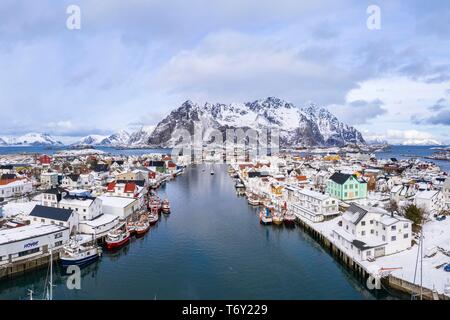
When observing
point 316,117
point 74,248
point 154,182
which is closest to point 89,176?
point 154,182

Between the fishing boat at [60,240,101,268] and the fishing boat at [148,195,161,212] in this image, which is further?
the fishing boat at [148,195,161,212]

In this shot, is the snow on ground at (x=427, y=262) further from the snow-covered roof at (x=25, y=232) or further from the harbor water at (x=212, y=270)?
the snow-covered roof at (x=25, y=232)

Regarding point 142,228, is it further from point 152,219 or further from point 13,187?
point 13,187

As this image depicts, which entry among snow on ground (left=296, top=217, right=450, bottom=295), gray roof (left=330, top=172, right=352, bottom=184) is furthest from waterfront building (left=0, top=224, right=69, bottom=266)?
gray roof (left=330, top=172, right=352, bottom=184)

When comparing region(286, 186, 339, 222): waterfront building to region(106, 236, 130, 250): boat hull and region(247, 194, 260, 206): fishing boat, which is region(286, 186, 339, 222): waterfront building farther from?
region(106, 236, 130, 250): boat hull

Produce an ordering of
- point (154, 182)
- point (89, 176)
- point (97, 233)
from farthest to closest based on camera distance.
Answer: point (154, 182), point (89, 176), point (97, 233)

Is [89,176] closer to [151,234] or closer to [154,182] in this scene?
[154,182]

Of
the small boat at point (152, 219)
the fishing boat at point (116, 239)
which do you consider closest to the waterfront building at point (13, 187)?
the small boat at point (152, 219)
